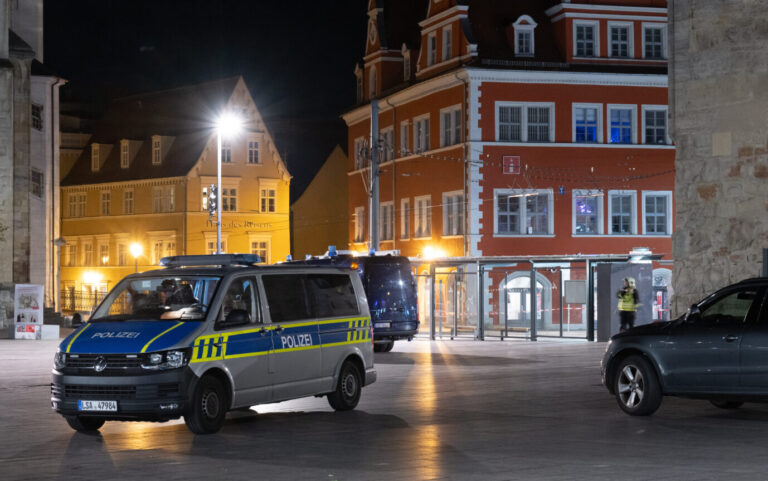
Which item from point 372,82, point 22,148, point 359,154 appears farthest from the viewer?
point 359,154

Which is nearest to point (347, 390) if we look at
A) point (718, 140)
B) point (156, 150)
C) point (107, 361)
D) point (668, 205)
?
point (107, 361)

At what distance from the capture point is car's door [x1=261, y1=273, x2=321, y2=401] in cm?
1625

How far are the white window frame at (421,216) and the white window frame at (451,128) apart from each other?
2743 millimetres

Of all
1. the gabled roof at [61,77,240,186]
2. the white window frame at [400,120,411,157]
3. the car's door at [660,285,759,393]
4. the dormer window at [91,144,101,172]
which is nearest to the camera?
the car's door at [660,285,759,393]

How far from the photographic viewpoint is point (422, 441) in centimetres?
1419

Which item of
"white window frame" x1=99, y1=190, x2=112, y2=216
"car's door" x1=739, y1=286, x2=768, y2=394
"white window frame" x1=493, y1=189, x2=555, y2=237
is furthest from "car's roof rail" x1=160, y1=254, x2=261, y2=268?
"white window frame" x1=99, y1=190, x2=112, y2=216

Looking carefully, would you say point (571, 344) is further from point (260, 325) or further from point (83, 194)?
point (83, 194)

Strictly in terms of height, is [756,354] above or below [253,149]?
below

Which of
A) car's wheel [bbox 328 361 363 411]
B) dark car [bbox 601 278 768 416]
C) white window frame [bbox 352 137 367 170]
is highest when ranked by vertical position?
white window frame [bbox 352 137 367 170]

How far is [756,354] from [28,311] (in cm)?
Result: 2973

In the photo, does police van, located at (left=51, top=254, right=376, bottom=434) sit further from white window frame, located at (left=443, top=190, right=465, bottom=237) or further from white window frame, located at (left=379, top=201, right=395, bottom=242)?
white window frame, located at (left=379, top=201, right=395, bottom=242)

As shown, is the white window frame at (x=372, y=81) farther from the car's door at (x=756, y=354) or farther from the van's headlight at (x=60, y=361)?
the van's headlight at (x=60, y=361)

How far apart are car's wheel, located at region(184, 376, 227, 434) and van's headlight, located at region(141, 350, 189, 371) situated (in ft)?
1.21

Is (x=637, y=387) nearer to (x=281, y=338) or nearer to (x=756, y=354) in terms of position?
(x=756, y=354)
